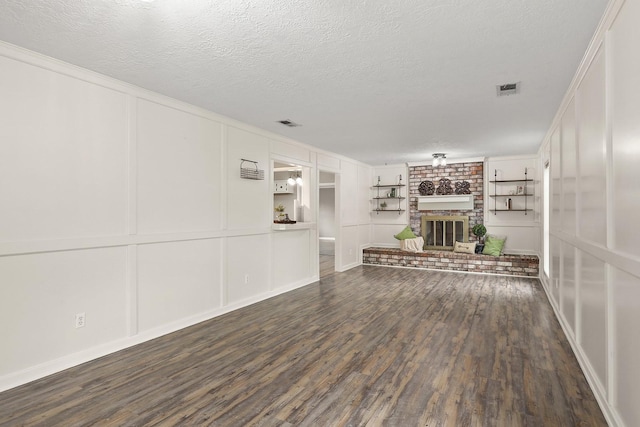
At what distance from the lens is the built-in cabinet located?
24.4ft

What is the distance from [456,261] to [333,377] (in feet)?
17.6

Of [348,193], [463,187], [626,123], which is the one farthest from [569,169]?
[463,187]

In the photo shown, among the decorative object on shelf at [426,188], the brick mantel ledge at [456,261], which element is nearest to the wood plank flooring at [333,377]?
the brick mantel ledge at [456,261]

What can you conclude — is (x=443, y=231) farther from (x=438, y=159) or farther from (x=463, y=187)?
(x=438, y=159)

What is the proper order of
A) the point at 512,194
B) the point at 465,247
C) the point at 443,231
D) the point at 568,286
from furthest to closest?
1. the point at 443,231
2. the point at 465,247
3. the point at 512,194
4. the point at 568,286

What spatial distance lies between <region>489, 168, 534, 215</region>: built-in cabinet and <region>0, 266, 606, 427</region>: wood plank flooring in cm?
375

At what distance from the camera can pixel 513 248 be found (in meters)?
7.60

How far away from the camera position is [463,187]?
8086mm

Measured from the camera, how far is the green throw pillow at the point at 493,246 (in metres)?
7.21

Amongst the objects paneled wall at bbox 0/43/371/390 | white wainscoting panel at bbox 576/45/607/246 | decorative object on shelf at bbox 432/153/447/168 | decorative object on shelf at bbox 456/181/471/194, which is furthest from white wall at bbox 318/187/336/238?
white wainscoting panel at bbox 576/45/607/246

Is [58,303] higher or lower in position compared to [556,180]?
lower

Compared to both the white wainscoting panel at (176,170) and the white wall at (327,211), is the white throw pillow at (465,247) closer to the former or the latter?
the white wainscoting panel at (176,170)

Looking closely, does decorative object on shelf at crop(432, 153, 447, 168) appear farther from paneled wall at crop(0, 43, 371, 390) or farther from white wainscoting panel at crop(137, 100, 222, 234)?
white wainscoting panel at crop(137, 100, 222, 234)

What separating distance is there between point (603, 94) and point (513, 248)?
611 cm
